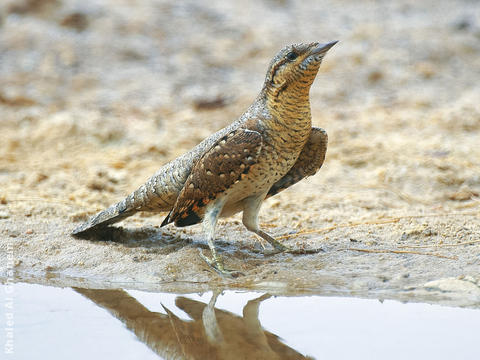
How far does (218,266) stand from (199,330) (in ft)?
2.99

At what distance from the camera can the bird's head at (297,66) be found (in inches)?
152

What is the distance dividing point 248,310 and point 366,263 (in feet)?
3.25

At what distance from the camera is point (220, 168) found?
3957 mm

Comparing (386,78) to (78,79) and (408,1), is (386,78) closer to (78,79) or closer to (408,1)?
(408,1)

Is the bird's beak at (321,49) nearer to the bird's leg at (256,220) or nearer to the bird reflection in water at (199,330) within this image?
the bird's leg at (256,220)

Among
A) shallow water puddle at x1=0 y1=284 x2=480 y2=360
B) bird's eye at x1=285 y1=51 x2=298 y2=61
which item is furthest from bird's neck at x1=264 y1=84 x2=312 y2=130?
shallow water puddle at x1=0 y1=284 x2=480 y2=360

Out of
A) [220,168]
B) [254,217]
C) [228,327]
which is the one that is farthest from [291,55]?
[228,327]

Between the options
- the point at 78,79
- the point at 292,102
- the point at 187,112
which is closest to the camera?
the point at 292,102

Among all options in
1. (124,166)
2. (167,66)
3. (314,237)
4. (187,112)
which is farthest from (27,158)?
(314,237)

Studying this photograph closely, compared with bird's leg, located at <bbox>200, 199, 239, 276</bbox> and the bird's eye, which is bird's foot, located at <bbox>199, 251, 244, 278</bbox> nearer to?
bird's leg, located at <bbox>200, 199, 239, 276</bbox>

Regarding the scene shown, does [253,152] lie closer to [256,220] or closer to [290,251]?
[256,220]

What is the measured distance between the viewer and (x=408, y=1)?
10852 millimetres

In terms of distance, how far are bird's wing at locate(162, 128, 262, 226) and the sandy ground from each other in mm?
424

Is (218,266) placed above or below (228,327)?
above
